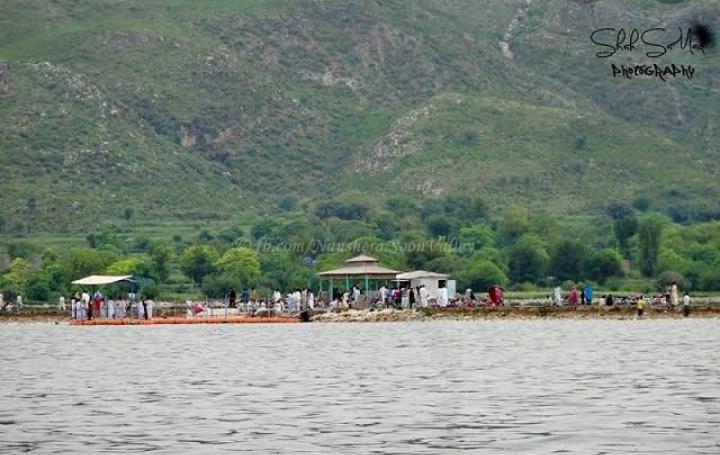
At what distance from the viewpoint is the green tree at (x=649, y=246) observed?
140m

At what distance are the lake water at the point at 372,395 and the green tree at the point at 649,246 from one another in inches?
2885

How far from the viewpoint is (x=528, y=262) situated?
141500 millimetres

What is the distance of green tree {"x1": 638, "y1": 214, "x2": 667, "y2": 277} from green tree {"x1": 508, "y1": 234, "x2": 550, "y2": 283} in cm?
721

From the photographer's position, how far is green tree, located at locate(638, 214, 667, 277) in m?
140

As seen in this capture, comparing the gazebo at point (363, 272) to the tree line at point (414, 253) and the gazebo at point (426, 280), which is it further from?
the tree line at point (414, 253)

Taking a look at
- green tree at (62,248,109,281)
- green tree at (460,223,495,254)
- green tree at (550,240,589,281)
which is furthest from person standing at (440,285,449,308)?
green tree at (460,223,495,254)

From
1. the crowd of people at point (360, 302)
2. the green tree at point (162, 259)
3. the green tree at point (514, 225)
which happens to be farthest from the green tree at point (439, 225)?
the crowd of people at point (360, 302)

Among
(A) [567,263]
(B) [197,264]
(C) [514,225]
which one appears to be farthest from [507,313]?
(C) [514,225]

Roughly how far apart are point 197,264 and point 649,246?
32.9m

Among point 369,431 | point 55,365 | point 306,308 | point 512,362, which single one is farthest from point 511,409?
point 306,308

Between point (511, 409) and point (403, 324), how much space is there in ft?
152

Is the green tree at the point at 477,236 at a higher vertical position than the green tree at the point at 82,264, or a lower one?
higher

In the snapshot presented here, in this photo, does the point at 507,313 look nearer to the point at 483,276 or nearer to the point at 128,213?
the point at 483,276

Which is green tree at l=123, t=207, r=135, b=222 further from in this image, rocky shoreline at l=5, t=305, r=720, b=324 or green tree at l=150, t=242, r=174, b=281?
rocky shoreline at l=5, t=305, r=720, b=324
